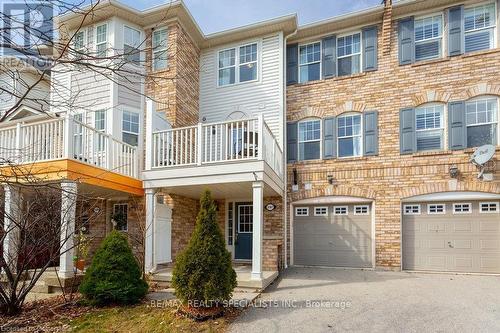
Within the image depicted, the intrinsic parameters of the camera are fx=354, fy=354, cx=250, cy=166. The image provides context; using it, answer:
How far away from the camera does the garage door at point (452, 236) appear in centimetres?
883

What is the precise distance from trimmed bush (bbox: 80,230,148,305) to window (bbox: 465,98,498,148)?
859cm

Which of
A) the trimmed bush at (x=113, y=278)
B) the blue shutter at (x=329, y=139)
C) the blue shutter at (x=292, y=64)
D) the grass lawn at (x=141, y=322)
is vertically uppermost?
the blue shutter at (x=292, y=64)

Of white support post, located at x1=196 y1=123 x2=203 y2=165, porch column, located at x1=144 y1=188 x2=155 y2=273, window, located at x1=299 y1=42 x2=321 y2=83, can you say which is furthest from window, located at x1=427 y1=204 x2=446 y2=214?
porch column, located at x1=144 y1=188 x2=155 y2=273

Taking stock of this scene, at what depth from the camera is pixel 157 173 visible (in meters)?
8.37

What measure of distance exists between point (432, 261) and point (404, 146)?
3.09m

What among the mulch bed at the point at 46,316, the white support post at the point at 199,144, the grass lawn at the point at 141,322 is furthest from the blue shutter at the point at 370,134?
the mulch bed at the point at 46,316

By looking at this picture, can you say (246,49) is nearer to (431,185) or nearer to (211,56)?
(211,56)

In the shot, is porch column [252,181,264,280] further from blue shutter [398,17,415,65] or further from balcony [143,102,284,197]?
blue shutter [398,17,415,65]

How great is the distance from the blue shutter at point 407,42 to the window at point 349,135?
78.3 inches

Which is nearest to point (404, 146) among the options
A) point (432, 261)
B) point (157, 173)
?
point (432, 261)

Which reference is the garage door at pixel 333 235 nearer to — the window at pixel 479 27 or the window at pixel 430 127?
the window at pixel 430 127

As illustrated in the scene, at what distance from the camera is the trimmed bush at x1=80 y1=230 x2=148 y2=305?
6.10m

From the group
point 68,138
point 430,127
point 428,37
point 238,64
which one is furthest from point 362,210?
point 68,138

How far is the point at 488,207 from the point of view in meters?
8.91
